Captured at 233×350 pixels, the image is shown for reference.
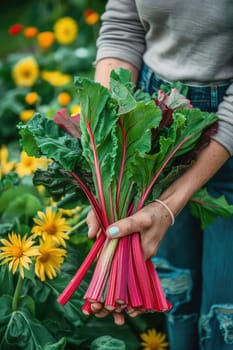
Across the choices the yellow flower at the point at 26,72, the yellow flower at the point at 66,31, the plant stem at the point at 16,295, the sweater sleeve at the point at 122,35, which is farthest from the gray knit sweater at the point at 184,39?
the yellow flower at the point at 66,31

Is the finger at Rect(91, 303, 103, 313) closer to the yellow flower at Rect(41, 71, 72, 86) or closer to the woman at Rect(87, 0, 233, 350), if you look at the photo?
the woman at Rect(87, 0, 233, 350)

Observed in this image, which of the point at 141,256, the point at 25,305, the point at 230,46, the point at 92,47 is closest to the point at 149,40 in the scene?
the point at 230,46

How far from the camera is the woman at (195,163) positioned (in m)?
1.69

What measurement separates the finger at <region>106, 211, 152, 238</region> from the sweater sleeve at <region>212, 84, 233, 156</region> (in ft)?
0.90

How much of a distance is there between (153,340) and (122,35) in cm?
97

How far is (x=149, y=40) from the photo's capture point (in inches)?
76.2

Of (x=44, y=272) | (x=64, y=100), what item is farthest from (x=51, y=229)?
(x=64, y=100)

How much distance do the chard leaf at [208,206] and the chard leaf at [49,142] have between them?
0.34 meters

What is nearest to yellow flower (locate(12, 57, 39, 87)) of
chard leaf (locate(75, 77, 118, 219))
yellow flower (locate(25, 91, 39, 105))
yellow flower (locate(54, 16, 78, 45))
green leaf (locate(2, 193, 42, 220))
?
yellow flower (locate(25, 91, 39, 105))

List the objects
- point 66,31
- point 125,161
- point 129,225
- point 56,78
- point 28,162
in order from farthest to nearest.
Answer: point 66,31
point 56,78
point 28,162
point 125,161
point 129,225

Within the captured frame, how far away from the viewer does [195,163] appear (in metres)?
1.73

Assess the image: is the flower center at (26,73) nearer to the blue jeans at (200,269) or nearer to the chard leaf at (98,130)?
the blue jeans at (200,269)

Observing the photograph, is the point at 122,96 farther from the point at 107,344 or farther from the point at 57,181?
the point at 107,344

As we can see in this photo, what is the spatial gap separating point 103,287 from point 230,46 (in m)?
0.66
